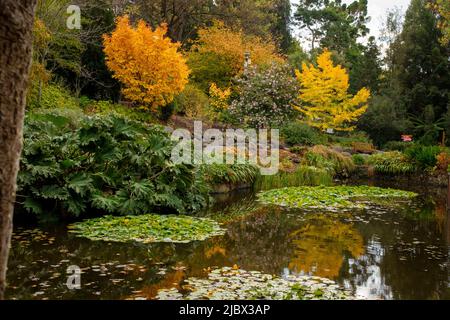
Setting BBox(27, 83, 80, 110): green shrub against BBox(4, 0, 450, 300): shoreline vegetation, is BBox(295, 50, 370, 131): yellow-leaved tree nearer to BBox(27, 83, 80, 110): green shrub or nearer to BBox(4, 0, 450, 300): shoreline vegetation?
BBox(4, 0, 450, 300): shoreline vegetation

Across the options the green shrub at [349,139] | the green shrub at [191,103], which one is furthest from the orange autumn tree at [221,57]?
the green shrub at [349,139]

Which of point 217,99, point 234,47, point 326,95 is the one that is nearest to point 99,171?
point 217,99

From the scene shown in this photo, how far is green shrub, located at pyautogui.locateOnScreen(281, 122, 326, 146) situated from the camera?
2092 centimetres

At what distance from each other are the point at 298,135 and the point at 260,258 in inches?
605

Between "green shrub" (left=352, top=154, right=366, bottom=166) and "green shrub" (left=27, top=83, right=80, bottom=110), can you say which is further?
"green shrub" (left=352, top=154, right=366, bottom=166)

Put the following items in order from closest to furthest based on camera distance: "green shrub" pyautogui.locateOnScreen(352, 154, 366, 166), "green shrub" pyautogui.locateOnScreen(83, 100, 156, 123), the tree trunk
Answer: the tree trunk < "green shrub" pyautogui.locateOnScreen(83, 100, 156, 123) < "green shrub" pyautogui.locateOnScreen(352, 154, 366, 166)

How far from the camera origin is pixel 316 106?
23828 mm

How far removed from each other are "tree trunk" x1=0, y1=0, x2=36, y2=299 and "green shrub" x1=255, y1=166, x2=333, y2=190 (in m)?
12.3

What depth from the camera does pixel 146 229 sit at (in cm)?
747

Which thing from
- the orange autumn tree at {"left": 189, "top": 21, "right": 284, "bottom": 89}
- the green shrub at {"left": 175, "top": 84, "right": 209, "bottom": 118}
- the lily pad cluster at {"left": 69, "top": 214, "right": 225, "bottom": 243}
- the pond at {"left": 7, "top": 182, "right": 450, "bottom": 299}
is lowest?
the pond at {"left": 7, "top": 182, "right": 450, "bottom": 299}

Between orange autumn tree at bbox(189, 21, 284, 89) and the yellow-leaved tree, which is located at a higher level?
orange autumn tree at bbox(189, 21, 284, 89)

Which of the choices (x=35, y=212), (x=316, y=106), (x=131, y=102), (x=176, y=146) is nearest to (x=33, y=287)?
(x=35, y=212)

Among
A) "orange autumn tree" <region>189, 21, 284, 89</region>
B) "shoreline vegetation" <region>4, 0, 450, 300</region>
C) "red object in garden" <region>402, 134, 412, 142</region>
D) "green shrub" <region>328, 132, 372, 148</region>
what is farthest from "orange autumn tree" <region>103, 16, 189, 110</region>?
"red object in garden" <region>402, 134, 412, 142</region>
